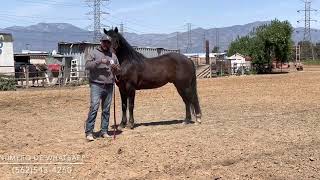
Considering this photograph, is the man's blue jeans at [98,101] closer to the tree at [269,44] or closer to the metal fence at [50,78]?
the metal fence at [50,78]

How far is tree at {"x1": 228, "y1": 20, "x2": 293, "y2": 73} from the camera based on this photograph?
56875mm

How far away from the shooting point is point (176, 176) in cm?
645

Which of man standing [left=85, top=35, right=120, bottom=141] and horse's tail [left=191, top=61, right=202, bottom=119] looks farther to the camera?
horse's tail [left=191, top=61, right=202, bottom=119]

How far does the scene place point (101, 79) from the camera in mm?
9188

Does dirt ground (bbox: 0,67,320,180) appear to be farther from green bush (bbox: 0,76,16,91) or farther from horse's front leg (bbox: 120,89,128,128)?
green bush (bbox: 0,76,16,91)

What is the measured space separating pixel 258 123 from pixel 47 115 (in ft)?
20.1

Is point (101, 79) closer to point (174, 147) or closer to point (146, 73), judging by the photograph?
point (146, 73)

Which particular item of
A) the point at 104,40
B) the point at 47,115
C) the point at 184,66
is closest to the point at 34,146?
the point at 104,40

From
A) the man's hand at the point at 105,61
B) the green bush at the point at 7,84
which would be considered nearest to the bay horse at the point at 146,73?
the man's hand at the point at 105,61

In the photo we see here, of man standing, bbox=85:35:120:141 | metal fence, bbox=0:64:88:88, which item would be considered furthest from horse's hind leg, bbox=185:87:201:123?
metal fence, bbox=0:64:88:88

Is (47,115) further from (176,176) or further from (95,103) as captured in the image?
(176,176)

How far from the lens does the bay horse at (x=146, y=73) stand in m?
10.6

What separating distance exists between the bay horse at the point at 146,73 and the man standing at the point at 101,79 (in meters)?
1.00

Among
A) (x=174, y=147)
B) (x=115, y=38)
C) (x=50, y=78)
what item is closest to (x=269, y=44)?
(x=50, y=78)
